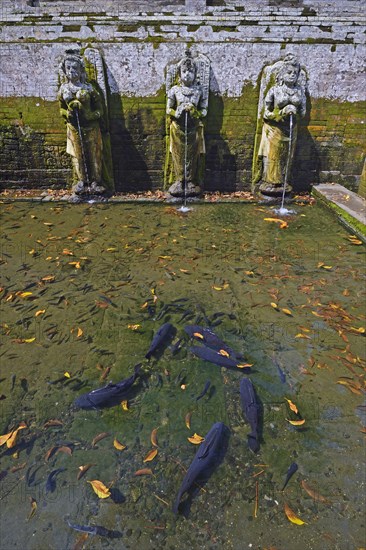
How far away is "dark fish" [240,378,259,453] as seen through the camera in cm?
269

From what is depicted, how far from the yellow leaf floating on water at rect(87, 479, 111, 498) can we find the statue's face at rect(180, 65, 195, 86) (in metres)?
7.62

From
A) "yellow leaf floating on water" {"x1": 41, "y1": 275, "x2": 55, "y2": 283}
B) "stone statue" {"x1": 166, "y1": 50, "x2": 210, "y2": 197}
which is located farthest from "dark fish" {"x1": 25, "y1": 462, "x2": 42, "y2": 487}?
Answer: "stone statue" {"x1": 166, "y1": 50, "x2": 210, "y2": 197}

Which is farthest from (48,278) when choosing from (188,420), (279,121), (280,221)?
(279,121)

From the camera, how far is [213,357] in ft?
11.3

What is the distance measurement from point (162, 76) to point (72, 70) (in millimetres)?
1997

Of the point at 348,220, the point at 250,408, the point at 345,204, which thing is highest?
the point at 345,204

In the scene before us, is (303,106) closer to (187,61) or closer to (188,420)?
(187,61)

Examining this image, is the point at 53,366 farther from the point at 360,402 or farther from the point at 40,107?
the point at 40,107

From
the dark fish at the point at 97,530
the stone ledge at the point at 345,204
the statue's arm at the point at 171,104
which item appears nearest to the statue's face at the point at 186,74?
the statue's arm at the point at 171,104

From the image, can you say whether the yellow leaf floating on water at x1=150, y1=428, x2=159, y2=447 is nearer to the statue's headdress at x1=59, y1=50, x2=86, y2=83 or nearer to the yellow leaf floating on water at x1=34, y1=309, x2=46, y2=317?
the yellow leaf floating on water at x1=34, y1=309, x2=46, y2=317

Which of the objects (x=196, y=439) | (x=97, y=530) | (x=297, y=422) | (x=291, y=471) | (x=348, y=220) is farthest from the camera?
(x=348, y=220)

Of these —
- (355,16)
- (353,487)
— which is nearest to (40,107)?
(355,16)

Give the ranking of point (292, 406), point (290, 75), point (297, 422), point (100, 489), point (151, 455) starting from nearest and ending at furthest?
point (100, 489), point (151, 455), point (297, 422), point (292, 406), point (290, 75)

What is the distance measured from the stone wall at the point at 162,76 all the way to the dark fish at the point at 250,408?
6.51 metres
